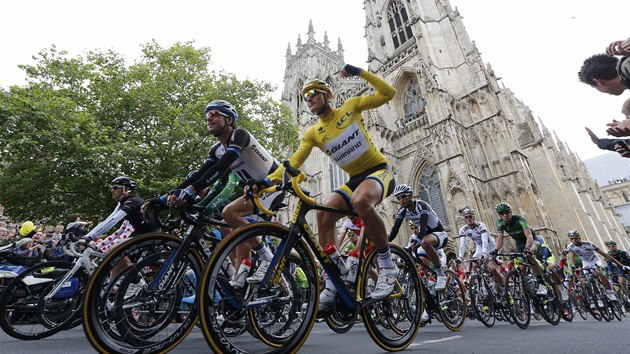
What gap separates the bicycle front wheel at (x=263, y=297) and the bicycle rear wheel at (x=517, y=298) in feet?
13.7

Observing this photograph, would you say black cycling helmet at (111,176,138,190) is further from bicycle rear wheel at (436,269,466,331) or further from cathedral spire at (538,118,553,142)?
cathedral spire at (538,118,553,142)

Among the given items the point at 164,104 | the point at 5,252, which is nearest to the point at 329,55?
the point at 164,104

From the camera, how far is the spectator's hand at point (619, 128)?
202 centimetres

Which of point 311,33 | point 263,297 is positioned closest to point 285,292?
point 263,297

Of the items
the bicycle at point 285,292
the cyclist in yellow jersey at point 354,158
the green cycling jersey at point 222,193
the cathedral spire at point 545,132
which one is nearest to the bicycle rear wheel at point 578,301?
the bicycle at point 285,292

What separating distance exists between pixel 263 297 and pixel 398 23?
3420 centimetres

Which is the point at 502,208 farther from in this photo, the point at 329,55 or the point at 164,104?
the point at 329,55

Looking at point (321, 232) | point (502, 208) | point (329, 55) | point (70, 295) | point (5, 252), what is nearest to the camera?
point (321, 232)

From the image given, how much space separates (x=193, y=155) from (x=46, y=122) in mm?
4063

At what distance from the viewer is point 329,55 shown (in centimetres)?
4488

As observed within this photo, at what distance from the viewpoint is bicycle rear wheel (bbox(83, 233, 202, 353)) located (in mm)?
1896

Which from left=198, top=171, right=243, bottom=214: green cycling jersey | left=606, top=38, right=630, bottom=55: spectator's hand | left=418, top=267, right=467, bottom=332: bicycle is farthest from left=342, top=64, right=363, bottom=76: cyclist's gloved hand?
left=418, top=267, right=467, bottom=332: bicycle

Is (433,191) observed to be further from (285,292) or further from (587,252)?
(285,292)

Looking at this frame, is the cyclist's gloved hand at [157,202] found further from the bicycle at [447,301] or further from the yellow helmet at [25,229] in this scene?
the yellow helmet at [25,229]
